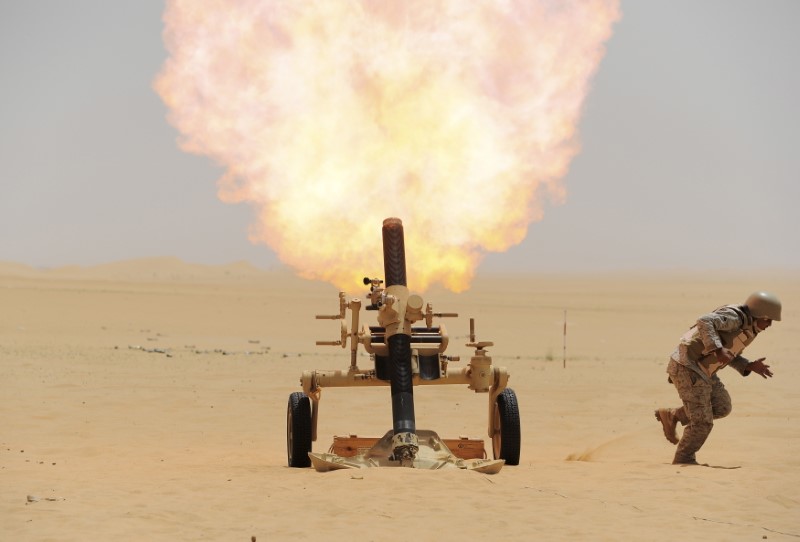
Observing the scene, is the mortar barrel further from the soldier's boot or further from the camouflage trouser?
the soldier's boot

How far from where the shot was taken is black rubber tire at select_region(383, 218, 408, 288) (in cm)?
1230

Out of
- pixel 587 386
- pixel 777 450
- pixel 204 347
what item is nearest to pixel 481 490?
pixel 777 450

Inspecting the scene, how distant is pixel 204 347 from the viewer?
3098 cm

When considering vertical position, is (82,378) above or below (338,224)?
below

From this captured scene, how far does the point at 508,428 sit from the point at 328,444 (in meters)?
3.59

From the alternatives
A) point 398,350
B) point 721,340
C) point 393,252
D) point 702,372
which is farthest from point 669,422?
point 393,252

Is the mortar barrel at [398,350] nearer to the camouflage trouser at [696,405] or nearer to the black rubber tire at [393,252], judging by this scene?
the black rubber tire at [393,252]

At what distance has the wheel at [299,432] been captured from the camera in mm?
12000

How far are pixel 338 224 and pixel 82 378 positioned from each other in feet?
30.8

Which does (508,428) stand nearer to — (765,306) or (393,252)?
(393,252)

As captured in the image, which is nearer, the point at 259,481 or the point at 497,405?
the point at 259,481

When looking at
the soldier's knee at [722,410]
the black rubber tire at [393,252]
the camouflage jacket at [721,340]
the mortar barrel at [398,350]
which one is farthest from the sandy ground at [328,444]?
the black rubber tire at [393,252]

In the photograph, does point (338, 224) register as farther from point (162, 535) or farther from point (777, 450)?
point (162, 535)

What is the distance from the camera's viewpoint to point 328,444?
49.6 ft
